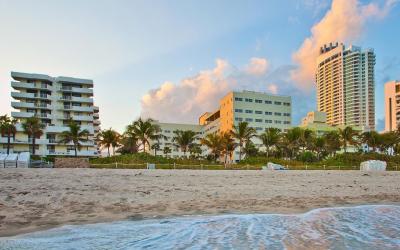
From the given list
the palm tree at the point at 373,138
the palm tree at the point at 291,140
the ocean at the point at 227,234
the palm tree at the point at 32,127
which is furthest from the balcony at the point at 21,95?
the ocean at the point at 227,234

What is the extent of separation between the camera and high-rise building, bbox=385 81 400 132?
15962 cm

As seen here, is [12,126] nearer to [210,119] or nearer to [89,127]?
[89,127]

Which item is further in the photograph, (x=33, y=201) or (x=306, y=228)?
(x=33, y=201)

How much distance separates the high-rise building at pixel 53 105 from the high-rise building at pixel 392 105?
455 ft

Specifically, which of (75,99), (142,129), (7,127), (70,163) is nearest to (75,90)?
(75,99)

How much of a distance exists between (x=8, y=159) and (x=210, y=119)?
108 m

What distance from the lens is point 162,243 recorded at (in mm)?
6207

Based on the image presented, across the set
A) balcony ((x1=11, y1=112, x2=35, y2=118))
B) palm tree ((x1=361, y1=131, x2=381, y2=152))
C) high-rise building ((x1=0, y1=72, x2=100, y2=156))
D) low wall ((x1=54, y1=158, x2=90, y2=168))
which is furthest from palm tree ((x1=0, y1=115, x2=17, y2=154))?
palm tree ((x1=361, y1=131, x2=381, y2=152))

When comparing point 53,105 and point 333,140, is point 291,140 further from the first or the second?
point 53,105

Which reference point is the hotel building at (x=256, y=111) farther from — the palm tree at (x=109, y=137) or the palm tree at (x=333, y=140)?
the palm tree at (x=109, y=137)

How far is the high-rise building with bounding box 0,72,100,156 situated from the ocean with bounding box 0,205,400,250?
7079cm

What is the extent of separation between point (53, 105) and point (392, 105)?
154277mm

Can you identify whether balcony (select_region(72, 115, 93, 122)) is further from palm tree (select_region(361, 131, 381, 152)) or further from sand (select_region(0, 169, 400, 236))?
sand (select_region(0, 169, 400, 236))

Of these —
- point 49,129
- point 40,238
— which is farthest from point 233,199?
point 49,129
